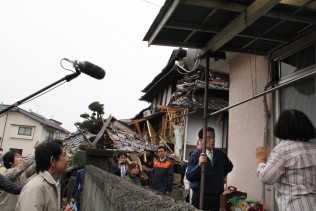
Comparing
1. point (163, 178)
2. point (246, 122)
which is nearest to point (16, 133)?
point (163, 178)

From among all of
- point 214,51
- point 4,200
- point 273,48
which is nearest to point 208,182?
point 214,51

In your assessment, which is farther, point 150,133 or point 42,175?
point 150,133

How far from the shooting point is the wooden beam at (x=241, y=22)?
3184 millimetres

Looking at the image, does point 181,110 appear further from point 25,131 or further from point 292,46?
point 25,131

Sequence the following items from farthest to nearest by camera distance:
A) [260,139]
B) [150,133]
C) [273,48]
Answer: [150,133]
[260,139]
[273,48]

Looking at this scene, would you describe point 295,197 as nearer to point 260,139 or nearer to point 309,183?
point 309,183

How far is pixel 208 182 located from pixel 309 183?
2.02m

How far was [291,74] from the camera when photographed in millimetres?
4691

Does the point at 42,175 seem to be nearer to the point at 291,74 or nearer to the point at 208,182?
the point at 208,182

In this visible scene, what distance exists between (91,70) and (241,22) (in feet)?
7.22

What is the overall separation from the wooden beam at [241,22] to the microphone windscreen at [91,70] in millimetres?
1610

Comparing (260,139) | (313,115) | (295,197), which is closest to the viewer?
(295,197)

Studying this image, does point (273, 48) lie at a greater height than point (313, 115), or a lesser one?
greater

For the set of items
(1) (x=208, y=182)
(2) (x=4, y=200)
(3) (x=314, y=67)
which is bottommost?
(2) (x=4, y=200)
